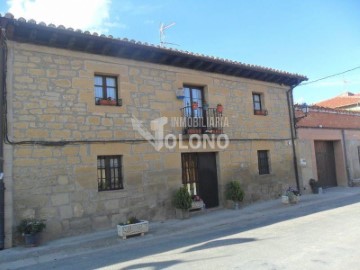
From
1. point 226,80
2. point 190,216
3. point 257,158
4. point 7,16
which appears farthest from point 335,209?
point 7,16

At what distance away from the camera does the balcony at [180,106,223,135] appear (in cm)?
1073

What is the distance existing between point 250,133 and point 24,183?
7859mm

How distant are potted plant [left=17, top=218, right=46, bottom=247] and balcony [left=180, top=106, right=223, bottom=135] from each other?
4985 millimetres

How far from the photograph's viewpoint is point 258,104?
13406 mm

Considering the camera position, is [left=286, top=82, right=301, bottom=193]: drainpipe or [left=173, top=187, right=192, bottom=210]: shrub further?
[left=286, top=82, right=301, bottom=193]: drainpipe

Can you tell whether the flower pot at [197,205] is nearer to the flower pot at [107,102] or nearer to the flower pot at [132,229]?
the flower pot at [132,229]

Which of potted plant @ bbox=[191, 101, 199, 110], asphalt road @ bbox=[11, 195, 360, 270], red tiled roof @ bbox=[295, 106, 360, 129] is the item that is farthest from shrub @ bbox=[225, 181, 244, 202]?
red tiled roof @ bbox=[295, 106, 360, 129]

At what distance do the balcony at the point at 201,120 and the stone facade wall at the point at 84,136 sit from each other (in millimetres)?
Result: 286

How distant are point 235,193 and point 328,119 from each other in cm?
786

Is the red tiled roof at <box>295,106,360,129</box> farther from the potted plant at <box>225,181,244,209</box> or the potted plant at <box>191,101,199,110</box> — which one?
the potted plant at <box>191,101,199,110</box>

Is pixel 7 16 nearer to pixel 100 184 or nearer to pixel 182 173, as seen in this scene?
pixel 100 184

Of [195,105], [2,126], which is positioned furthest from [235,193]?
[2,126]

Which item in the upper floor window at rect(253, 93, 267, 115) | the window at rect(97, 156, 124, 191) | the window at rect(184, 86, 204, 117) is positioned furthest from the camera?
the upper floor window at rect(253, 93, 267, 115)

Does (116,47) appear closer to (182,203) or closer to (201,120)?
(201,120)
